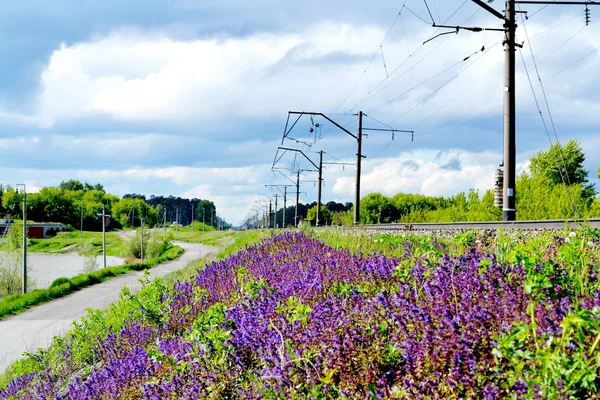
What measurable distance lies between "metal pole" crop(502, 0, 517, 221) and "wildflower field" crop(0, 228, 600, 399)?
9.60 meters

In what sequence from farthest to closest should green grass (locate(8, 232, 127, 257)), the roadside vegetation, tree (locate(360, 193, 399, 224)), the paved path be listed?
green grass (locate(8, 232, 127, 257)), tree (locate(360, 193, 399, 224)), the roadside vegetation, the paved path

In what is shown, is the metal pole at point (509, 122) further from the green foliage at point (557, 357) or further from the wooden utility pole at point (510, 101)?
the green foliage at point (557, 357)

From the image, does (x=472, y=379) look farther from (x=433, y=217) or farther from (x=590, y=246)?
(x=433, y=217)

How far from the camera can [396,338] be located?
355 cm

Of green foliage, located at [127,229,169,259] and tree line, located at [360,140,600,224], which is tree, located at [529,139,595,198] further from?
green foliage, located at [127,229,169,259]

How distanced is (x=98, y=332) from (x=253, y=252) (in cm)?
310

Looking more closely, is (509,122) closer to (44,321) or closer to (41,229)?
(44,321)

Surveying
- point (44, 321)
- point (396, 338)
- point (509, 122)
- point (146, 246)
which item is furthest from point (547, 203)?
point (146, 246)

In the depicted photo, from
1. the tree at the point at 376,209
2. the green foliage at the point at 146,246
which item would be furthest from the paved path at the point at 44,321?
the tree at the point at 376,209

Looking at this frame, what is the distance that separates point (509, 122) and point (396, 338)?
44.0 feet

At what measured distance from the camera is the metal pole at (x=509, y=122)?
607 inches

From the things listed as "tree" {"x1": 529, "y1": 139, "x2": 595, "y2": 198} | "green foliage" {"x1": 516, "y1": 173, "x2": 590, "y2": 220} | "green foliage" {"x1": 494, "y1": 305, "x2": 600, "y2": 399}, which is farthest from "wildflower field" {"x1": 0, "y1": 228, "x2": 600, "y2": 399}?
"tree" {"x1": 529, "y1": 139, "x2": 595, "y2": 198}

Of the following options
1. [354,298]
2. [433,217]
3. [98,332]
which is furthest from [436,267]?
[433,217]

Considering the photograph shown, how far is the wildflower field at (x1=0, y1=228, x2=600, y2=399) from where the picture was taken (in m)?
2.93
